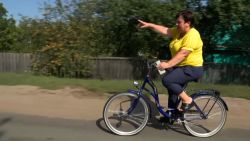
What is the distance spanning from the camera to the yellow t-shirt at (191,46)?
7387 millimetres

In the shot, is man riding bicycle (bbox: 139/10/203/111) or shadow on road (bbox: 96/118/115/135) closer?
man riding bicycle (bbox: 139/10/203/111)

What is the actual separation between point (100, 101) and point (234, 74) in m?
10.4

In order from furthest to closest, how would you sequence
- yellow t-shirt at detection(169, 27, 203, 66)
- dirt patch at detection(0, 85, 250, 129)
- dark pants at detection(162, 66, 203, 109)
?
dirt patch at detection(0, 85, 250, 129) → dark pants at detection(162, 66, 203, 109) → yellow t-shirt at detection(169, 27, 203, 66)

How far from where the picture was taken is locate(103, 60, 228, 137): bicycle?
25.3 ft

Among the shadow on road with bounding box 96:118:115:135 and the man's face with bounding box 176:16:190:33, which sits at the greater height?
the man's face with bounding box 176:16:190:33

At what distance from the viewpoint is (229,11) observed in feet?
57.8

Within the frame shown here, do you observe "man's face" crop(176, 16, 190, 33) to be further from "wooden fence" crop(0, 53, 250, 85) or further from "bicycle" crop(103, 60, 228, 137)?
"wooden fence" crop(0, 53, 250, 85)

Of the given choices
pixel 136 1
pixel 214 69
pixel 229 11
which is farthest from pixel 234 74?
pixel 136 1

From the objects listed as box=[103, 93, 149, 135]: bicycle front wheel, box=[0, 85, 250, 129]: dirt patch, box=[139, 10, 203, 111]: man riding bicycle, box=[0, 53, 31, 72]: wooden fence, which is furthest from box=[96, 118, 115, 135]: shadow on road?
box=[0, 53, 31, 72]: wooden fence

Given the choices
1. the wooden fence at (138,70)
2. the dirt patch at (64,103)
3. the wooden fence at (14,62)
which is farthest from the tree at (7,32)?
the dirt patch at (64,103)

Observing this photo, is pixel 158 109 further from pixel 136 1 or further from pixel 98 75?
pixel 98 75

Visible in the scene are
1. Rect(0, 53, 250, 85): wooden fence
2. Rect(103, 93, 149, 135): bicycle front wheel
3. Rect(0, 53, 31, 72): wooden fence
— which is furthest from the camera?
Rect(0, 53, 31, 72): wooden fence

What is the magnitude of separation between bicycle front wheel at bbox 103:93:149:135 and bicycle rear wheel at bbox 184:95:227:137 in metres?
0.69

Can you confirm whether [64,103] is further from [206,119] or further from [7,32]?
[7,32]
